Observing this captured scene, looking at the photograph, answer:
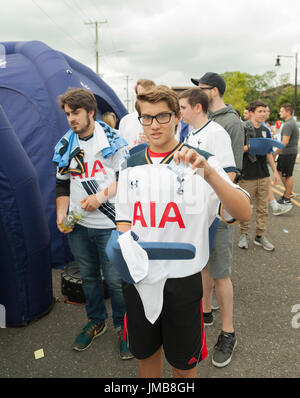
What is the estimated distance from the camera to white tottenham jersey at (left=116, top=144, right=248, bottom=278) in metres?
1.48

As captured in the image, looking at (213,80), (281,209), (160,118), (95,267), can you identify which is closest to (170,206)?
(160,118)

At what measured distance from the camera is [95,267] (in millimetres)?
2676

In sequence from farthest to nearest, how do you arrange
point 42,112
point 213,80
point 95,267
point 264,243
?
point 264,243 → point 42,112 → point 213,80 → point 95,267

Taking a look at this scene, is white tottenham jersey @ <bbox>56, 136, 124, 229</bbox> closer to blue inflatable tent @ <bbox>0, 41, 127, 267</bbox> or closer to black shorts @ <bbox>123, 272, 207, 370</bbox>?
black shorts @ <bbox>123, 272, 207, 370</bbox>

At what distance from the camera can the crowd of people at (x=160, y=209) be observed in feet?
4.84

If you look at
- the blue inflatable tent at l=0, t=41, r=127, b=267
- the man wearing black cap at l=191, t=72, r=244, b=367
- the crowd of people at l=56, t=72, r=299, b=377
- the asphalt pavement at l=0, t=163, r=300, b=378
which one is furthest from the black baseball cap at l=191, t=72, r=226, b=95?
the asphalt pavement at l=0, t=163, r=300, b=378

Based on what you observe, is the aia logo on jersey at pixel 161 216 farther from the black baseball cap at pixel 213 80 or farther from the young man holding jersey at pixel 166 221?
the black baseball cap at pixel 213 80

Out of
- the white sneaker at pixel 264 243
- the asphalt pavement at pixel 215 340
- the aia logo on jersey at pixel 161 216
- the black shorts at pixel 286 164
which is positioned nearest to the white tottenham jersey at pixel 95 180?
the aia logo on jersey at pixel 161 216

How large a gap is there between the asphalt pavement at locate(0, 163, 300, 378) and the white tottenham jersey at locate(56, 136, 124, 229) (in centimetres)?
113

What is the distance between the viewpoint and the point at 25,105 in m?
4.20

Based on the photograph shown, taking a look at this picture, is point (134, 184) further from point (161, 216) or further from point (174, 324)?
point (174, 324)

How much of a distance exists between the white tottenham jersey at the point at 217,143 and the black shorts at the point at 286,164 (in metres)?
4.90

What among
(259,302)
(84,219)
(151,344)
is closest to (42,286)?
(84,219)

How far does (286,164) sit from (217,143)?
5.07 metres
